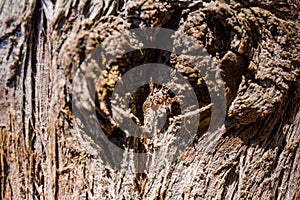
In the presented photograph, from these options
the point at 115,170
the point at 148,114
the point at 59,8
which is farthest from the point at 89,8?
the point at 115,170

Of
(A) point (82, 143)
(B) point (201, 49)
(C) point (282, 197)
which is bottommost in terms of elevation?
(C) point (282, 197)

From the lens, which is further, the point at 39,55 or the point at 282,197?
the point at 282,197

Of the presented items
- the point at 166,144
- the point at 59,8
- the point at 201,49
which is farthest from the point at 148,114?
the point at 59,8

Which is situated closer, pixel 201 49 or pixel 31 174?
pixel 201 49

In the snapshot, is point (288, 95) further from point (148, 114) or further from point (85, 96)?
point (85, 96)

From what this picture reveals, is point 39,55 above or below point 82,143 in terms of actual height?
above

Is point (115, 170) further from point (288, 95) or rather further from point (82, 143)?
point (288, 95)
